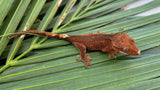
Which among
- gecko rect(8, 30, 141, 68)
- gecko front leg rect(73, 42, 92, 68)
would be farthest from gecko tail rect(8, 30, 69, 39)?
gecko front leg rect(73, 42, 92, 68)

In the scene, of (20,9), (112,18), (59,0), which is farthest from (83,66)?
(20,9)

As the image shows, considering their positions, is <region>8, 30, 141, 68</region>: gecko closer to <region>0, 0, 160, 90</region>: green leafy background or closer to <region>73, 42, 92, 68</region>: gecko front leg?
<region>73, 42, 92, 68</region>: gecko front leg

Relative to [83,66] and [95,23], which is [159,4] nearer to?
[95,23]

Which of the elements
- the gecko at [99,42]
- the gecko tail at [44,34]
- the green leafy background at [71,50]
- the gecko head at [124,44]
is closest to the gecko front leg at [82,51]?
the gecko at [99,42]

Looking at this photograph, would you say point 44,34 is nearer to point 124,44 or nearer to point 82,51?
point 82,51

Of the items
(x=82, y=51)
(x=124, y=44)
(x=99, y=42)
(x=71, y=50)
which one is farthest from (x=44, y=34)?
(x=124, y=44)
